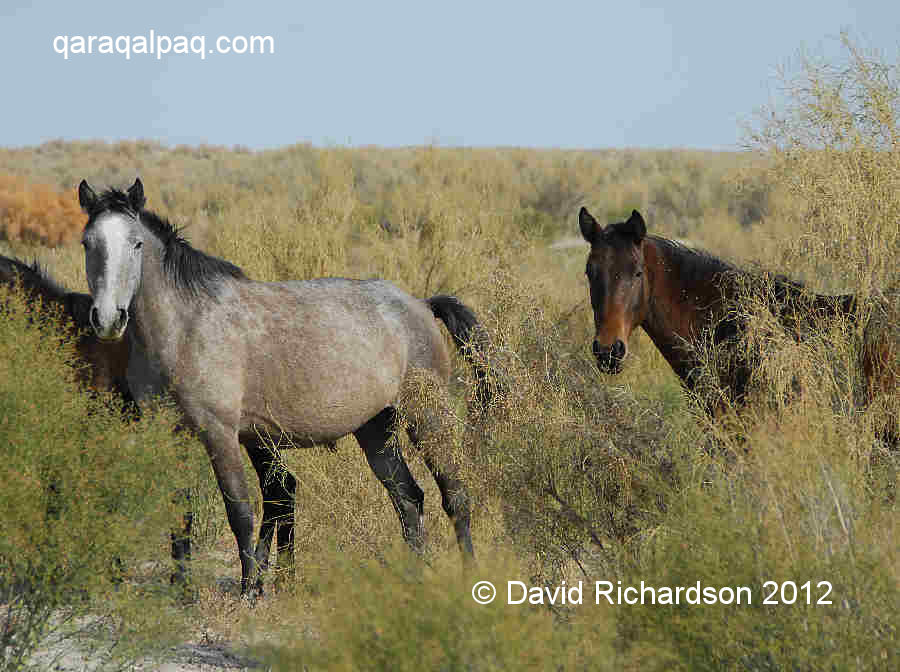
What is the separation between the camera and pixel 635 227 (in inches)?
212

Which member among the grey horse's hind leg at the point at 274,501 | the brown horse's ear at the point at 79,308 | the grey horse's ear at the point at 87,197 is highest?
the grey horse's ear at the point at 87,197

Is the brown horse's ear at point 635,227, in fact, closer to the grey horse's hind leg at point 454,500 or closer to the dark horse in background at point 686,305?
the dark horse in background at point 686,305

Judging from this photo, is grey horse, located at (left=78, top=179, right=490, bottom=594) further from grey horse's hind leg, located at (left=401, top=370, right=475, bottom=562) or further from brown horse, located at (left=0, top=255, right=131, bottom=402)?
brown horse, located at (left=0, top=255, right=131, bottom=402)

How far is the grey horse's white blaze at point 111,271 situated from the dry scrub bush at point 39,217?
53.5 feet

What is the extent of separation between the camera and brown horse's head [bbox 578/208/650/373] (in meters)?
5.19

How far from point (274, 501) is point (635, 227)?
2.78 meters

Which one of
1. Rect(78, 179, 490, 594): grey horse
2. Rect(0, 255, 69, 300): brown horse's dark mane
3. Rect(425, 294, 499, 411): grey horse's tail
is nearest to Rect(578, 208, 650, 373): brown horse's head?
Rect(78, 179, 490, 594): grey horse

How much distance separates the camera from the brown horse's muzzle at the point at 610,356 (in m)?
5.14

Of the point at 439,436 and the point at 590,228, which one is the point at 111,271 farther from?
the point at 590,228

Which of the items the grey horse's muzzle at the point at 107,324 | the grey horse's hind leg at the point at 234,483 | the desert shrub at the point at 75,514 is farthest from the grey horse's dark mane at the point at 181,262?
the desert shrub at the point at 75,514

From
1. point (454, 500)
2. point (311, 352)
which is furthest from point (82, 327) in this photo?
point (454, 500)

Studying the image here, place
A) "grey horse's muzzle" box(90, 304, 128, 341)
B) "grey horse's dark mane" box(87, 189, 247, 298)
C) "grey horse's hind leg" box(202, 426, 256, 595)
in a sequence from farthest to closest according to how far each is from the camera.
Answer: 1. "grey horse's dark mane" box(87, 189, 247, 298)
2. "grey horse's hind leg" box(202, 426, 256, 595)
3. "grey horse's muzzle" box(90, 304, 128, 341)

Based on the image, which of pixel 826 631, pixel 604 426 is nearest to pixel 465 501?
pixel 604 426

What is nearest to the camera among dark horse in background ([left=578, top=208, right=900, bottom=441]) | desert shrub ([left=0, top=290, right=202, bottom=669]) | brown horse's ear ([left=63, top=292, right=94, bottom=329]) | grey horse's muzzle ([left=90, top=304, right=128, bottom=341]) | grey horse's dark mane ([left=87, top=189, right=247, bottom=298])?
desert shrub ([left=0, top=290, right=202, bottom=669])
